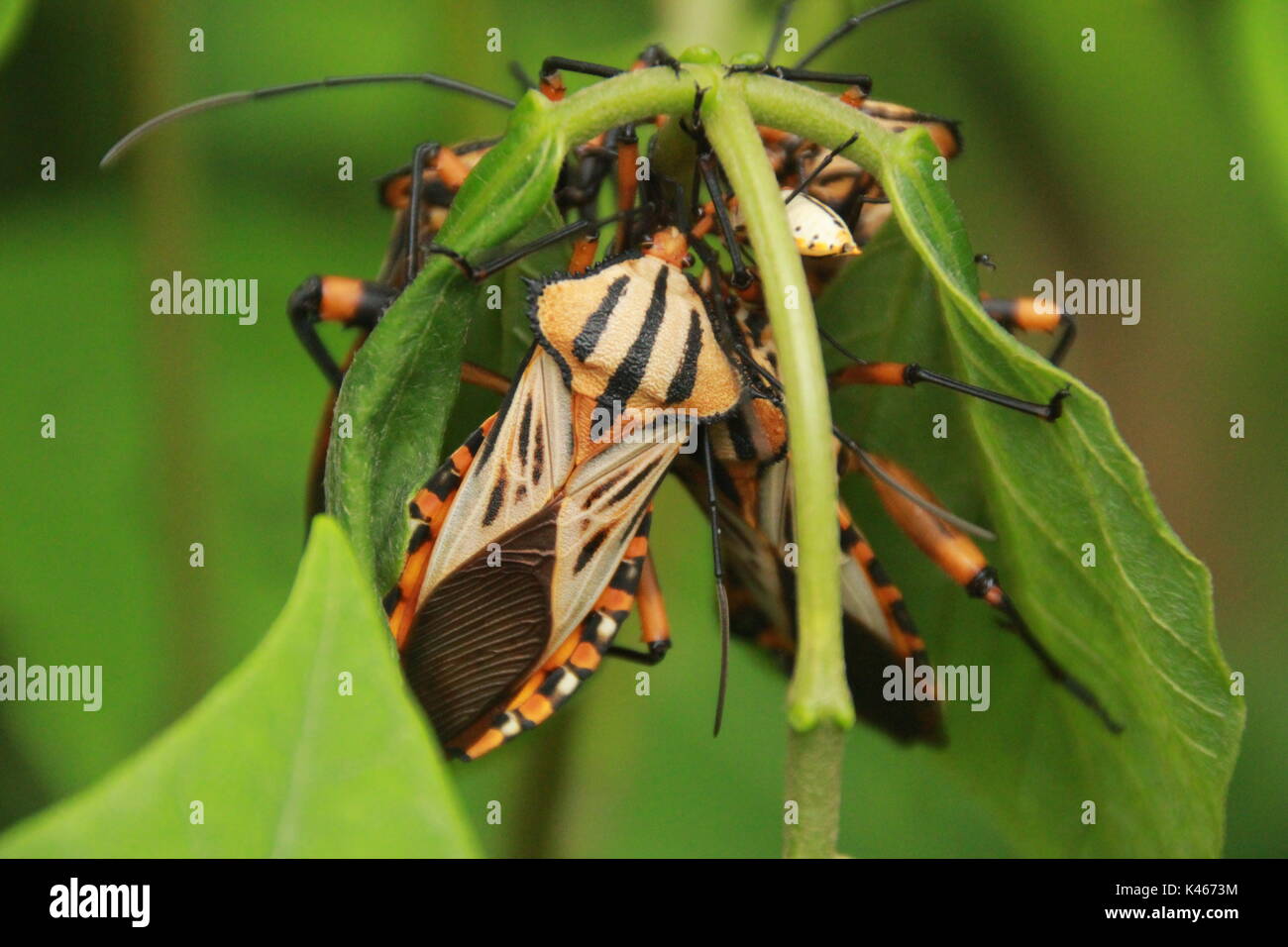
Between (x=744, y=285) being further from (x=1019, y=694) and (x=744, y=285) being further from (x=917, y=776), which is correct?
(x=917, y=776)

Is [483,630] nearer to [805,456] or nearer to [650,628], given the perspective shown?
[650,628]

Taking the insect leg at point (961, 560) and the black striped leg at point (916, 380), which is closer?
the black striped leg at point (916, 380)

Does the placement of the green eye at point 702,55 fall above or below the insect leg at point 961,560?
above

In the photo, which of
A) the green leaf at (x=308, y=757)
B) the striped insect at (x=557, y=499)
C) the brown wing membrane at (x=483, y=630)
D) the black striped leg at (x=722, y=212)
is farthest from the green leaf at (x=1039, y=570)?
the green leaf at (x=308, y=757)

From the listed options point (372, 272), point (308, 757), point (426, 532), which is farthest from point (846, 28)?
point (308, 757)

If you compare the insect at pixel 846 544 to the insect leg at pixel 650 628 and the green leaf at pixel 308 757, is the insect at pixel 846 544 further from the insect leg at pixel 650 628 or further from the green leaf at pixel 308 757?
the green leaf at pixel 308 757

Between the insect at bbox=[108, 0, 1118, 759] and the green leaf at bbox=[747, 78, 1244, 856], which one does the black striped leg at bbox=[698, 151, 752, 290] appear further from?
the green leaf at bbox=[747, 78, 1244, 856]
